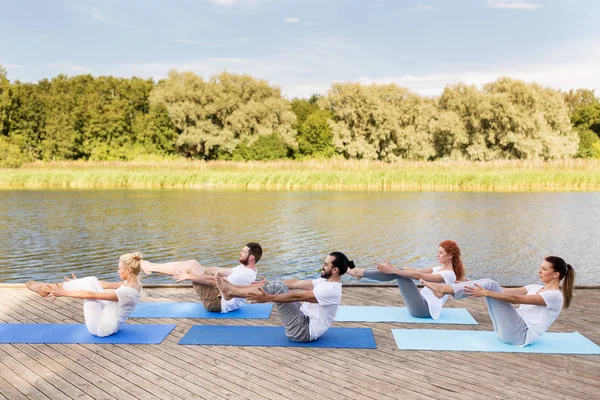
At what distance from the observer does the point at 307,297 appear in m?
4.52

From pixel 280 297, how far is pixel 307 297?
27cm

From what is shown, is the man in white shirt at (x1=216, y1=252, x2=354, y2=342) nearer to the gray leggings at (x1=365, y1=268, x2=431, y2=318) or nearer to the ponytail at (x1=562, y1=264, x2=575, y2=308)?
the gray leggings at (x1=365, y1=268, x2=431, y2=318)

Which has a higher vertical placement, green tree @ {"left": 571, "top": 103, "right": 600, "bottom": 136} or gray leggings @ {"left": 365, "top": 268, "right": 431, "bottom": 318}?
green tree @ {"left": 571, "top": 103, "right": 600, "bottom": 136}

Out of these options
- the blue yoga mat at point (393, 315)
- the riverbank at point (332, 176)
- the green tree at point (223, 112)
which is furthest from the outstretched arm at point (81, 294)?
the green tree at point (223, 112)

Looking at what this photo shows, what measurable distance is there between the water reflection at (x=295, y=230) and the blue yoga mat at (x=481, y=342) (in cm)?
523

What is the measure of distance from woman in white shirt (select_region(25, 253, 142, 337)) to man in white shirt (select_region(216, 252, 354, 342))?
2.79 feet

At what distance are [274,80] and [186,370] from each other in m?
45.5

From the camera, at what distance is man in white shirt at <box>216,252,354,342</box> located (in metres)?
4.30

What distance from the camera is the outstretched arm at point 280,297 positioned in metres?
4.26

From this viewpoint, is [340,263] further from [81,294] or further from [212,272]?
[81,294]

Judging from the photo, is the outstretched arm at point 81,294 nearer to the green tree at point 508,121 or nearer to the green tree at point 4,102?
the green tree at point 508,121

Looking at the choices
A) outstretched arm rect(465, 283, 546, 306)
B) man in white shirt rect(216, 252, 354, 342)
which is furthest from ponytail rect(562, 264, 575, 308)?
man in white shirt rect(216, 252, 354, 342)

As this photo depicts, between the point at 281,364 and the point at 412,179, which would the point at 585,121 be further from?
the point at 281,364

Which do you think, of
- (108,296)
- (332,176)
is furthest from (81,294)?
(332,176)
